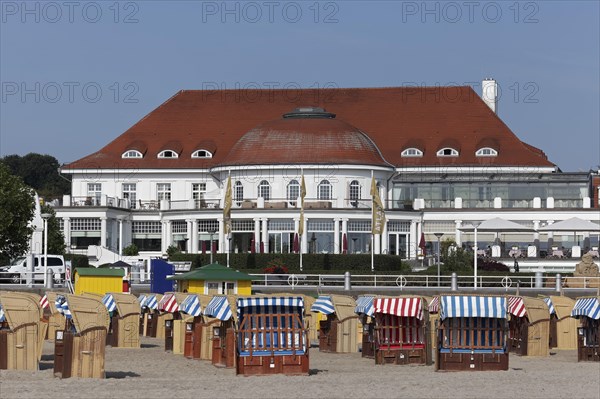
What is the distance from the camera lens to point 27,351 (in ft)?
76.1

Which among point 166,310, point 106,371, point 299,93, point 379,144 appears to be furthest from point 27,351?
point 299,93

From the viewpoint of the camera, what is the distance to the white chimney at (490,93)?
306ft

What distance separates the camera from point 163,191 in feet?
276

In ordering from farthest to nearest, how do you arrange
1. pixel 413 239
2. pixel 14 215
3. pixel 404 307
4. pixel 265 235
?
pixel 413 239, pixel 265 235, pixel 14 215, pixel 404 307

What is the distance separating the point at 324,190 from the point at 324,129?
322 cm

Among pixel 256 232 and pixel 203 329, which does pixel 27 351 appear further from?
pixel 256 232

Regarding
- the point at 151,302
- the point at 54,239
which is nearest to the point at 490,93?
the point at 54,239

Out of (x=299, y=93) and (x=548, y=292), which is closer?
(x=548, y=292)

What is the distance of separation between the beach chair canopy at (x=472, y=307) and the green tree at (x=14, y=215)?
3792cm

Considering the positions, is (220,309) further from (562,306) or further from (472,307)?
(562,306)

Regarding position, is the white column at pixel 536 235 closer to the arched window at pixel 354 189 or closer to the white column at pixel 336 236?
the arched window at pixel 354 189

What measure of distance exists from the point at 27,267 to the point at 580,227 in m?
25.8

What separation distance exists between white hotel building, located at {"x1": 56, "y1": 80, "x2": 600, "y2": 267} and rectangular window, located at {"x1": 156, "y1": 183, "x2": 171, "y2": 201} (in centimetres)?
5

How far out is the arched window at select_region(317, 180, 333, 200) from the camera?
75875 mm
